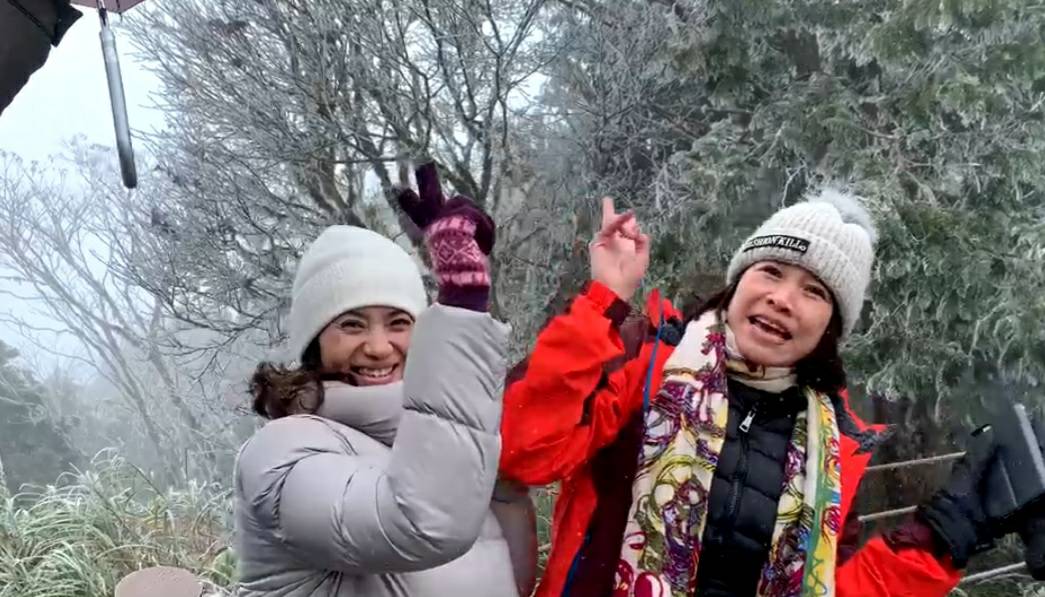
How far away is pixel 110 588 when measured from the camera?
3.52 meters

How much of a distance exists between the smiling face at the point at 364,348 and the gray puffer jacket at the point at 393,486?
0.58 ft

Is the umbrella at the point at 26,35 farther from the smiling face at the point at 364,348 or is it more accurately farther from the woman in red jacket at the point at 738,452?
the woman in red jacket at the point at 738,452

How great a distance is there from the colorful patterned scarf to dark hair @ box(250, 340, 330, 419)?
65 cm

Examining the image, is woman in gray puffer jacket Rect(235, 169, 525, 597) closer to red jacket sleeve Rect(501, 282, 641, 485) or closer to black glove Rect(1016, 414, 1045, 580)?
red jacket sleeve Rect(501, 282, 641, 485)

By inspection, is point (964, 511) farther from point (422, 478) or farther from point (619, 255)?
point (422, 478)

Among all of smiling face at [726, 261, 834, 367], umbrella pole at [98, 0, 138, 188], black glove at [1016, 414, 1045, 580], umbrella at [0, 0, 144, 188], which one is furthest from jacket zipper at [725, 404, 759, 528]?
umbrella at [0, 0, 144, 188]

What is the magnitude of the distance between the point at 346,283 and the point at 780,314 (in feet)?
2.73

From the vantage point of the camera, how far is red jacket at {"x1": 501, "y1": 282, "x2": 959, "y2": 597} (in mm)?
1376

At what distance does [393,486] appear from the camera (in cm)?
99

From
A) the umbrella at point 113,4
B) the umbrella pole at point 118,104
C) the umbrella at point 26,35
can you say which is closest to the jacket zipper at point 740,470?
the umbrella pole at point 118,104

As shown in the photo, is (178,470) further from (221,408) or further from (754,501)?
(754,501)

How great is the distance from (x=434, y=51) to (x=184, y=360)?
313 centimetres

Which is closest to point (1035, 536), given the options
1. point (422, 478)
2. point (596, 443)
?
point (596, 443)

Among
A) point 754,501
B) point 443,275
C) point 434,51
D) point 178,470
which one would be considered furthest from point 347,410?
point 178,470
